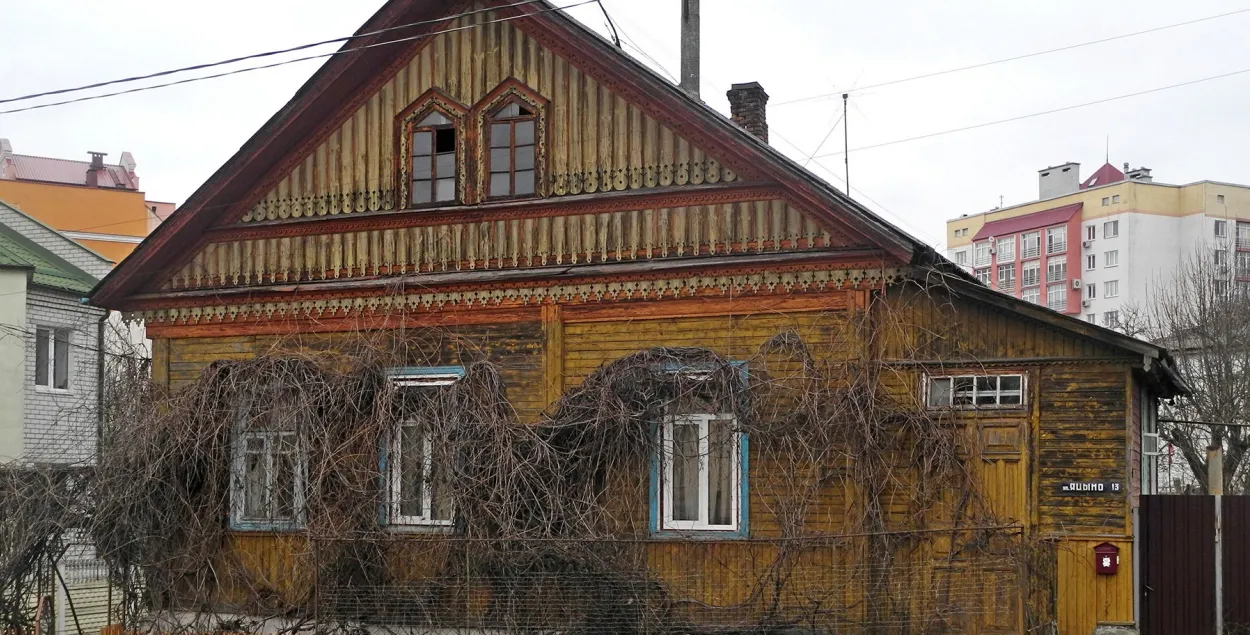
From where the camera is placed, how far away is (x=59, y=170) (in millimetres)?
46219

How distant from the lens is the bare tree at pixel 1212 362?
27.1 meters

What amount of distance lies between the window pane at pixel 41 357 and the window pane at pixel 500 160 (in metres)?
12.4

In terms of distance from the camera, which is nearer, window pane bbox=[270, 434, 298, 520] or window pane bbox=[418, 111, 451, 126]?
window pane bbox=[270, 434, 298, 520]

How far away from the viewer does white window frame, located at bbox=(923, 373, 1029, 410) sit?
39.9ft

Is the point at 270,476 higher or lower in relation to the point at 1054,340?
lower

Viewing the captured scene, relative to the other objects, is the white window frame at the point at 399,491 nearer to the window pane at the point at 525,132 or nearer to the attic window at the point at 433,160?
the attic window at the point at 433,160

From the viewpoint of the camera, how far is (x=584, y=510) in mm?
12969

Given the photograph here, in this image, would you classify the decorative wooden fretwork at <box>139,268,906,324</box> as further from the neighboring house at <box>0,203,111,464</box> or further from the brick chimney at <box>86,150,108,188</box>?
the brick chimney at <box>86,150,108,188</box>

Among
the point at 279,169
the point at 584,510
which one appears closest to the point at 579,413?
the point at 584,510

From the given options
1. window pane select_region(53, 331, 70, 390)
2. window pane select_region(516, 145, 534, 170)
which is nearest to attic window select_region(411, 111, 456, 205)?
window pane select_region(516, 145, 534, 170)

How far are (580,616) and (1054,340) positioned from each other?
5216 millimetres

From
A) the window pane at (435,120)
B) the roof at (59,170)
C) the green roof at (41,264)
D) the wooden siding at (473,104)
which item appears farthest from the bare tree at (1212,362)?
the roof at (59,170)

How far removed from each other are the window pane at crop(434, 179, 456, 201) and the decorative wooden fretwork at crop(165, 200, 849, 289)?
1.11ft

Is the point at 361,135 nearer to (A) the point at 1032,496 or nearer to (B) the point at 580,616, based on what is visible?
(B) the point at 580,616
